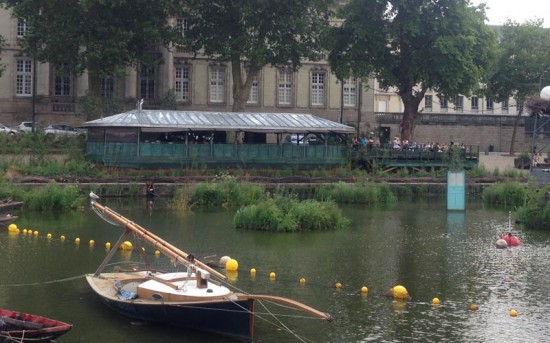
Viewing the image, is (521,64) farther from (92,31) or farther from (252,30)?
(92,31)

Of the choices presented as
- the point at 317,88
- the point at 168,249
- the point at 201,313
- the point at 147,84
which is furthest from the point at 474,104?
the point at 201,313

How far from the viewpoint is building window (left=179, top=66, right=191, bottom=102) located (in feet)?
251

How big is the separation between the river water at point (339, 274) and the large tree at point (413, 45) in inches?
940

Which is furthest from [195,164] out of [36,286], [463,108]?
[463,108]

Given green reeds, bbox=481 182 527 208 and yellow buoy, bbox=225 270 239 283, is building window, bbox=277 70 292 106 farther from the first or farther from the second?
Result: yellow buoy, bbox=225 270 239 283

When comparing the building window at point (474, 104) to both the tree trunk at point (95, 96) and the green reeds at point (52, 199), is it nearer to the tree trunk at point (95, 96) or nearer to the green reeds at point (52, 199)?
the tree trunk at point (95, 96)

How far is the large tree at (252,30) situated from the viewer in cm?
5881

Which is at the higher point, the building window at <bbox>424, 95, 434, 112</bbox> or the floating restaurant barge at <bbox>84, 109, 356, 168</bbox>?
the building window at <bbox>424, 95, 434, 112</bbox>

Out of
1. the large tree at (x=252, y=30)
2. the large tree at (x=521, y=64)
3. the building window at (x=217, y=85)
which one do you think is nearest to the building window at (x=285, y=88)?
the building window at (x=217, y=85)

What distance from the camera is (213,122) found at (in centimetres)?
5331

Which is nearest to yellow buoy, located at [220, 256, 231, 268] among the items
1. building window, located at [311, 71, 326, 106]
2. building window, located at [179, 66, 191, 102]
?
building window, located at [179, 66, 191, 102]

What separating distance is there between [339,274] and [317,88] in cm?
5732

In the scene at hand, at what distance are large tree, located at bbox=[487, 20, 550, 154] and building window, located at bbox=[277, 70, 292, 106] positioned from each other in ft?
61.8

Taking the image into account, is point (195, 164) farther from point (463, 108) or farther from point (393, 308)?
point (463, 108)
